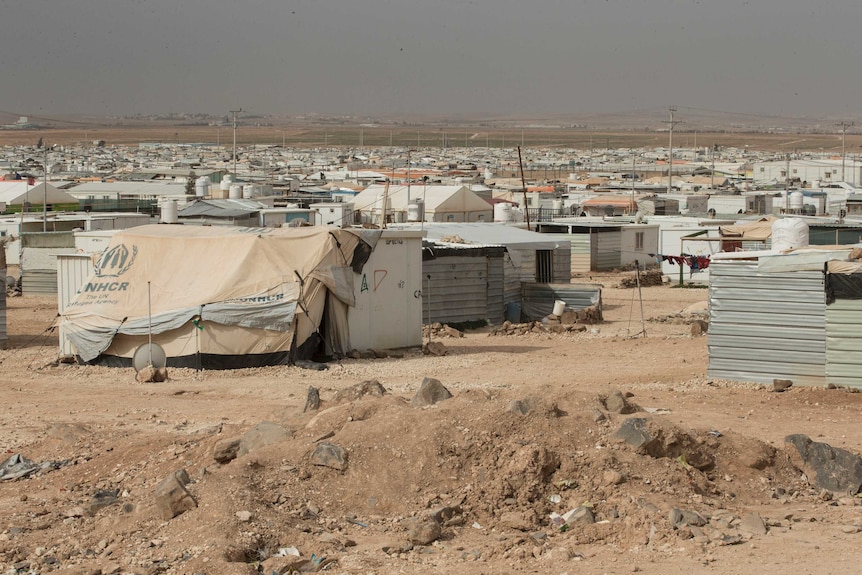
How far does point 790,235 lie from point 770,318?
1.60 meters

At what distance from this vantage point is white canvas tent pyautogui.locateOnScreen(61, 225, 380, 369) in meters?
17.3

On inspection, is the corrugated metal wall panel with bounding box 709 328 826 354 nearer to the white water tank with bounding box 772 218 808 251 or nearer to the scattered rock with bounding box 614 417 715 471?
the white water tank with bounding box 772 218 808 251

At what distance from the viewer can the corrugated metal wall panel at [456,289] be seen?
22.0 m

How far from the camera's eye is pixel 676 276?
114 ft

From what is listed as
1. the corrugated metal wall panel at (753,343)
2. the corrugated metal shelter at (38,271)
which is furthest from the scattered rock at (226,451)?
the corrugated metal shelter at (38,271)

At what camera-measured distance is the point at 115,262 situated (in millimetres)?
18953

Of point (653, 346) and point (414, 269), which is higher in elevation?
point (414, 269)

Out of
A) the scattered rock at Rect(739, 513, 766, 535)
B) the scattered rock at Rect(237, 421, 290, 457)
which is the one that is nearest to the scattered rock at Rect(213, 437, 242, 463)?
the scattered rock at Rect(237, 421, 290, 457)

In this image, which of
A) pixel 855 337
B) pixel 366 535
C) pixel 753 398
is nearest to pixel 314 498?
pixel 366 535

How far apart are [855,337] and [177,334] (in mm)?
9042

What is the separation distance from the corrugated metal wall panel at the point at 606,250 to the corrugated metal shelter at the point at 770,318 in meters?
21.8

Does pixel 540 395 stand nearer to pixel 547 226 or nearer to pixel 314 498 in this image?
pixel 314 498

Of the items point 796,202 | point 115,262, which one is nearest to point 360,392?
point 115,262

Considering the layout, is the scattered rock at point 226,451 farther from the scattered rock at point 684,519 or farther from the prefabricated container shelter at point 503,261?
the prefabricated container shelter at point 503,261
